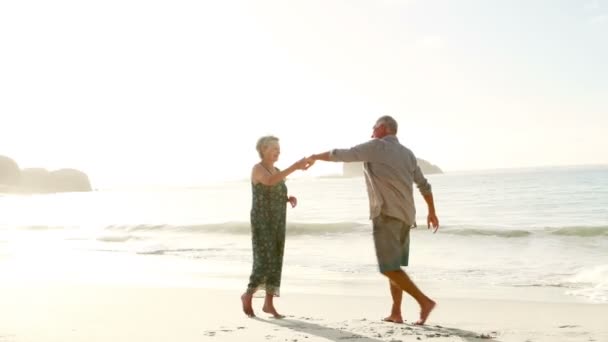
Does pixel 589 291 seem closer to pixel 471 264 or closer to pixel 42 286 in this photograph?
pixel 471 264

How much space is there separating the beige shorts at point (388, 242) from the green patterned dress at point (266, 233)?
3.61 feet

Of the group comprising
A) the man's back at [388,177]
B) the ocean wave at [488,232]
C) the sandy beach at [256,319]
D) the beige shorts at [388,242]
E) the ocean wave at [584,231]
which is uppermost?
the man's back at [388,177]

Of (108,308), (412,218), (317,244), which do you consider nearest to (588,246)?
(317,244)

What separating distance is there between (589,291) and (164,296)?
19.5 ft

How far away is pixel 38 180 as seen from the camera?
442 ft

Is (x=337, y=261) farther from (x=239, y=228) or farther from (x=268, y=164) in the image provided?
(x=239, y=228)

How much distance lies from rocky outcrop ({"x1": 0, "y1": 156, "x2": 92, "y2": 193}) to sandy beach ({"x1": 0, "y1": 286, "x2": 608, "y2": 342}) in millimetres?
119834

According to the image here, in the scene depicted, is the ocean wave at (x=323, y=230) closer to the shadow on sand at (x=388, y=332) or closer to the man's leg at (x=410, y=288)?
the man's leg at (x=410, y=288)

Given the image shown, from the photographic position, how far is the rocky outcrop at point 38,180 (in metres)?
121

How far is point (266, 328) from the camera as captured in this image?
5684 mm

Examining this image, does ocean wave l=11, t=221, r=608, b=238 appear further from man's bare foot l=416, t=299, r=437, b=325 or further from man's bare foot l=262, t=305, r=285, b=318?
man's bare foot l=262, t=305, r=285, b=318

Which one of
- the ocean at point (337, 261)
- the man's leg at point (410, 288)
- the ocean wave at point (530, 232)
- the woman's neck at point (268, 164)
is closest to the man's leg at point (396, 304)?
the man's leg at point (410, 288)

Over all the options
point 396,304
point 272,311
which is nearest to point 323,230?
point 272,311

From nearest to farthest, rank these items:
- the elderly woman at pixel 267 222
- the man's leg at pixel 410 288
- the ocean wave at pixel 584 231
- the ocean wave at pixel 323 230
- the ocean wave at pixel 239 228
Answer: the man's leg at pixel 410 288 → the elderly woman at pixel 267 222 → the ocean wave at pixel 584 231 → the ocean wave at pixel 323 230 → the ocean wave at pixel 239 228
